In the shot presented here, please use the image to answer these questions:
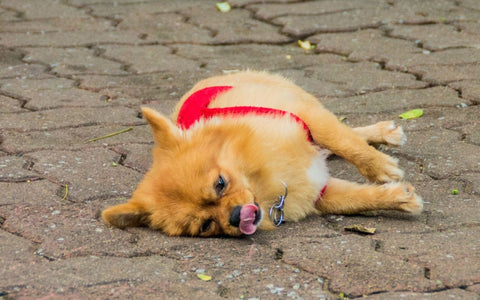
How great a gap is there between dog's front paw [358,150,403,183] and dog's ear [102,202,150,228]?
109 cm

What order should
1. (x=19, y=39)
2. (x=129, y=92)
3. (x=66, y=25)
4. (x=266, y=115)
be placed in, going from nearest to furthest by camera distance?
(x=266, y=115) < (x=129, y=92) < (x=19, y=39) < (x=66, y=25)

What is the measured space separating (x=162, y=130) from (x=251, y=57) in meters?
2.84

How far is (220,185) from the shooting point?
3.16 m

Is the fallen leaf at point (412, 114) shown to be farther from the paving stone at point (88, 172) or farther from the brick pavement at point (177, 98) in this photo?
the paving stone at point (88, 172)

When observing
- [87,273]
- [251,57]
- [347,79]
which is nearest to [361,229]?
[87,273]

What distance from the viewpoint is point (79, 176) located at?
3.90m

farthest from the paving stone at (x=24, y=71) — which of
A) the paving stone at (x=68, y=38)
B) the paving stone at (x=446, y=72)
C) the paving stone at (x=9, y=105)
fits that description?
the paving stone at (x=446, y=72)

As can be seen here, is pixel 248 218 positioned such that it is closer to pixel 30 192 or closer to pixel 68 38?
pixel 30 192

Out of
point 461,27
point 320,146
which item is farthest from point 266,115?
point 461,27

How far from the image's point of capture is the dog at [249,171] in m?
3.18

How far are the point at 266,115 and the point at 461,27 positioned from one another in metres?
3.57

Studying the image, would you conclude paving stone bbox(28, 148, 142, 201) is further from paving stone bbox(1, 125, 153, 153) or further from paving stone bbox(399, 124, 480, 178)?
paving stone bbox(399, 124, 480, 178)

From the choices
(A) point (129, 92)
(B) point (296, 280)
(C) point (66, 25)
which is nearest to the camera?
(B) point (296, 280)

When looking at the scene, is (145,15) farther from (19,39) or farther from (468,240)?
(468,240)
